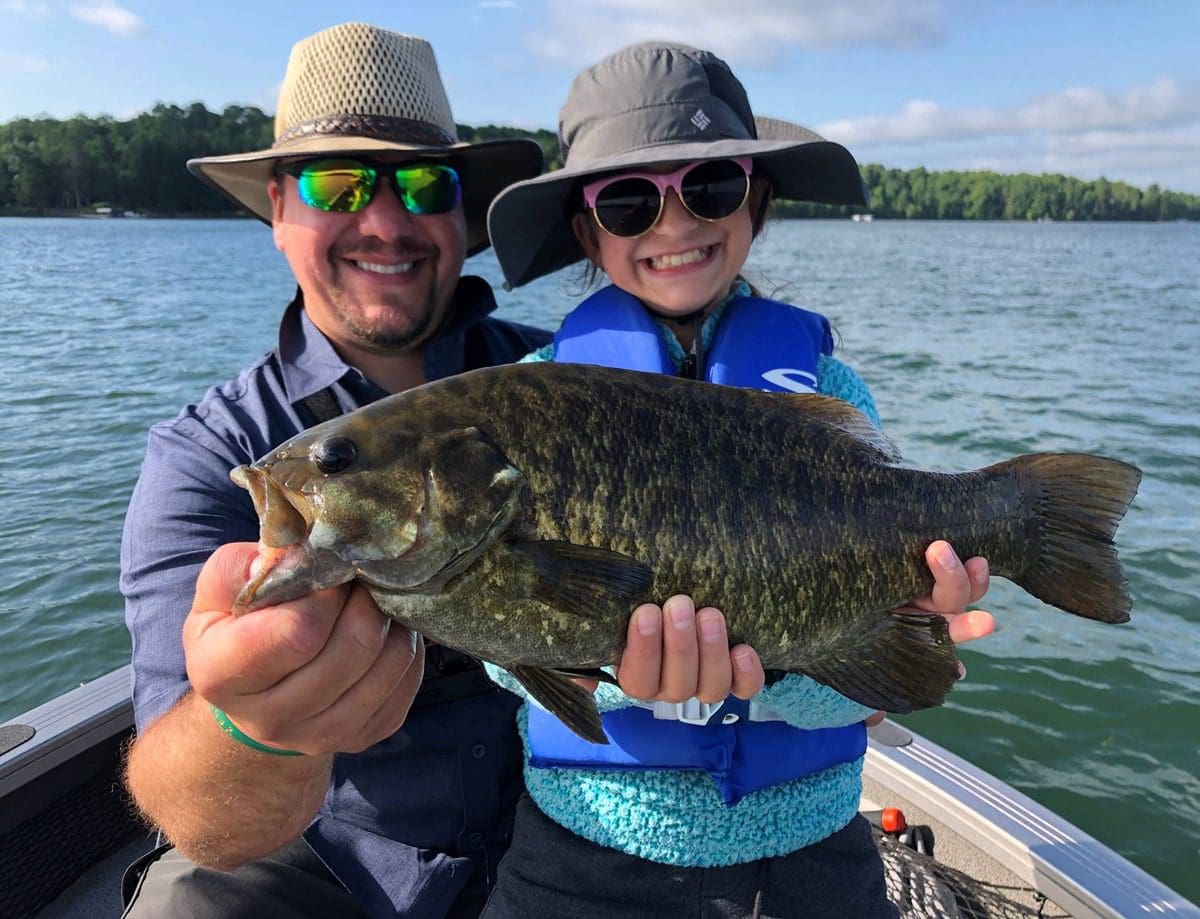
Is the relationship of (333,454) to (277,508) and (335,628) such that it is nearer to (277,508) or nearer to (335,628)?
(277,508)

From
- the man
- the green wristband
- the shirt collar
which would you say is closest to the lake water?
the shirt collar

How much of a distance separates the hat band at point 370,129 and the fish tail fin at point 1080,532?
2902 mm

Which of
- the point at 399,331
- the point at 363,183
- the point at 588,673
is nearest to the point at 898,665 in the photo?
the point at 588,673

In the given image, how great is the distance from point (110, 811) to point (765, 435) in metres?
3.79

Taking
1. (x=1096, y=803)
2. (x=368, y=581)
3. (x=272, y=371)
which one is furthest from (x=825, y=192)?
(x=1096, y=803)

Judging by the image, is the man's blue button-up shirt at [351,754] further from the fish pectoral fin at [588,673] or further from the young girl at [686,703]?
the fish pectoral fin at [588,673]

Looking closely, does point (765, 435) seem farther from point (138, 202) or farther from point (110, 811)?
point (138, 202)

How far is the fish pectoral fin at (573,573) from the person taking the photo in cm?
215

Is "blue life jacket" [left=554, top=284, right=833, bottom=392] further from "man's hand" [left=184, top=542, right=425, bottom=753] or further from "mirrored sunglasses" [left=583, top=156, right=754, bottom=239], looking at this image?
"man's hand" [left=184, top=542, right=425, bottom=753]

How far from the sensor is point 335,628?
2041 millimetres

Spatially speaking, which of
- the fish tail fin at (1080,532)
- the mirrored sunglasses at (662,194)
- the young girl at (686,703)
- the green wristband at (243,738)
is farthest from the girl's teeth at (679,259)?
the green wristband at (243,738)

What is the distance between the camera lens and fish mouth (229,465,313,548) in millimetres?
2012

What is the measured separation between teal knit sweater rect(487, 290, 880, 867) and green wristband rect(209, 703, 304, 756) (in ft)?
2.26

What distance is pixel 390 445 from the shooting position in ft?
7.00
